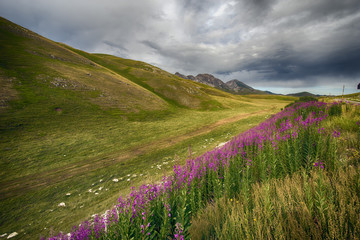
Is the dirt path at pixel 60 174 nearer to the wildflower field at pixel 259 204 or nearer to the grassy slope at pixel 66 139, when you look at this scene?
the grassy slope at pixel 66 139

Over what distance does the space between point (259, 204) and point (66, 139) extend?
1817 cm

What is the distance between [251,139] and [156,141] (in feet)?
37.0

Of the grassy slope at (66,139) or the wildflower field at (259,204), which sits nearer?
the wildflower field at (259,204)

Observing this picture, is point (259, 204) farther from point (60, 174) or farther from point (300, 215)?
point (60, 174)

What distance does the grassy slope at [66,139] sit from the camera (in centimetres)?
707

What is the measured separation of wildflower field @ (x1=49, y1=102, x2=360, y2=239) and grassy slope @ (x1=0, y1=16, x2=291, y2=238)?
4.30 feet

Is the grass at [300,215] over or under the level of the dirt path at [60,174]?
over

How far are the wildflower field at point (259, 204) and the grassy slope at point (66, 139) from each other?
131cm

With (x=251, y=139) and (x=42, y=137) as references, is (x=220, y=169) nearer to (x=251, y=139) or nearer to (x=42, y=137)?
(x=251, y=139)

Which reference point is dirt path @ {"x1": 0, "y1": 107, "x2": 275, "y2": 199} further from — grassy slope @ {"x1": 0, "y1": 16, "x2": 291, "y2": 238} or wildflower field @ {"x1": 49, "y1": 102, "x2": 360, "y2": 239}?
wildflower field @ {"x1": 49, "y1": 102, "x2": 360, "y2": 239}

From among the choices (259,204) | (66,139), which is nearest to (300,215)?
(259,204)

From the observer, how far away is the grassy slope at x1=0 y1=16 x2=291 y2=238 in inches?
279

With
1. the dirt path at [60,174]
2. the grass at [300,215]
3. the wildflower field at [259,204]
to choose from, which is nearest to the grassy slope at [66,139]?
the dirt path at [60,174]

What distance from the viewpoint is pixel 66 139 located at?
15.1 meters
